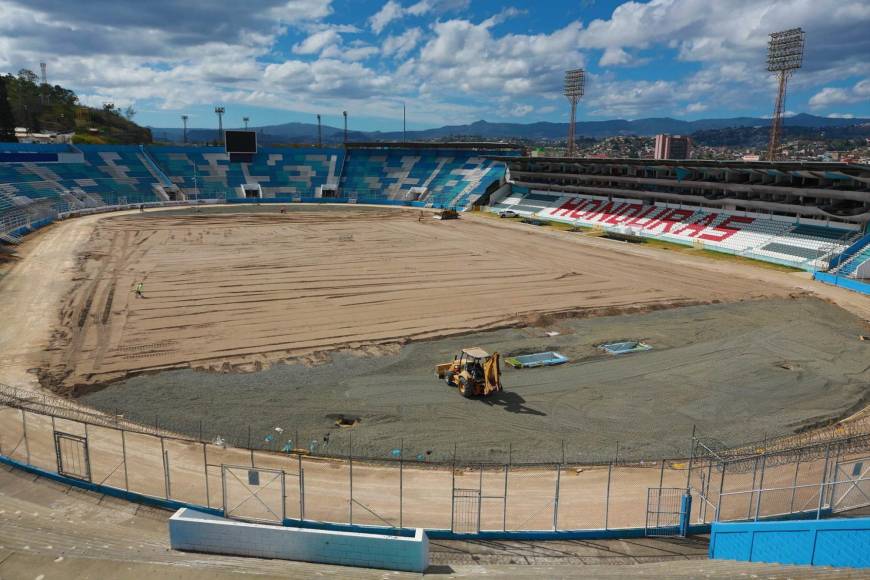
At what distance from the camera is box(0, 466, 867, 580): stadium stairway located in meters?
9.84

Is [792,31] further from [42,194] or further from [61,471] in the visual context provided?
[42,194]

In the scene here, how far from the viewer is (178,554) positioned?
10805 mm

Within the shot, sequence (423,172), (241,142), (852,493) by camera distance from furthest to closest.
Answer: (423,172) → (241,142) → (852,493)

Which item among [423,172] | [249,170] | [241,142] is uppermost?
[241,142]

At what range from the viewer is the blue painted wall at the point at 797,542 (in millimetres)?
9430

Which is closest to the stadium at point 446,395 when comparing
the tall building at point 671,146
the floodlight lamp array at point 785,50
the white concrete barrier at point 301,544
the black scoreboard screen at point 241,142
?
the white concrete barrier at point 301,544

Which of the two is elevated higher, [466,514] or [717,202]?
[717,202]

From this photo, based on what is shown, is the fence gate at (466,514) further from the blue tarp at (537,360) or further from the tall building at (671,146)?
the tall building at (671,146)

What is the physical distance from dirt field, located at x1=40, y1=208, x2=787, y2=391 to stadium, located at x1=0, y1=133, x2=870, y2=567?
0.74 ft

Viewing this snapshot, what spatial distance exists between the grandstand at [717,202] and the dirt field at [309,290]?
10781mm

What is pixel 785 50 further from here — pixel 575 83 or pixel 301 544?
pixel 301 544

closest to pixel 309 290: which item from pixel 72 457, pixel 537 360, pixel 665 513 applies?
pixel 537 360

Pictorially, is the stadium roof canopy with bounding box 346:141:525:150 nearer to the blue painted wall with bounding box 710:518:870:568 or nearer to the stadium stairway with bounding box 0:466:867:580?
the stadium stairway with bounding box 0:466:867:580

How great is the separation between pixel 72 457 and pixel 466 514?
996 cm
